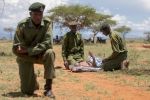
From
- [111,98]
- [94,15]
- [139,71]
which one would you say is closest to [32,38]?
[111,98]

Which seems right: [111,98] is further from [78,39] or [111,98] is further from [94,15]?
[94,15]

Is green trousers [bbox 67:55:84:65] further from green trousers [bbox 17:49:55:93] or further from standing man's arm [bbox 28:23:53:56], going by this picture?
standing man's arm [bbox 28:23:53:56]

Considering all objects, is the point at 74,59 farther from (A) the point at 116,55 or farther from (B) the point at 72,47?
(A) the point at 116,55

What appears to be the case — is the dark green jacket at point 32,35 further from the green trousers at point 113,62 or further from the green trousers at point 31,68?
the green trousers at point 113,62

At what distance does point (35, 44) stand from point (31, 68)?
0.42 meters

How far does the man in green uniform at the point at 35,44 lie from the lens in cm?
736

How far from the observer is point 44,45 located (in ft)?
24.2

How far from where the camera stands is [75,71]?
1180 centimetres

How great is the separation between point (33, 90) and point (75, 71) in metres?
4.03

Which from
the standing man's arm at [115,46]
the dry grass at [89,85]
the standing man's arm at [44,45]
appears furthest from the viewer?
the standing man's arm at [115,46]

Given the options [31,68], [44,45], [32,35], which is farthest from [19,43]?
[31,68]

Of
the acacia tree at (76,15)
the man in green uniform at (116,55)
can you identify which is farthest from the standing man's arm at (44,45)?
the acacia tree at (76,15)

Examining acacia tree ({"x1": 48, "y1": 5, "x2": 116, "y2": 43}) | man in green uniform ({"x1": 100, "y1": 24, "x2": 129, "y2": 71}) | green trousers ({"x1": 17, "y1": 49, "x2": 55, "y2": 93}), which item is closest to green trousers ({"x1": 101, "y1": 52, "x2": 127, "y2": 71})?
man in green uniform ({"x1": 100, "y1": 24, "x2": 129, "y2": 71})

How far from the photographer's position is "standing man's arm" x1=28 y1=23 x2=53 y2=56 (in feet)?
24.1
